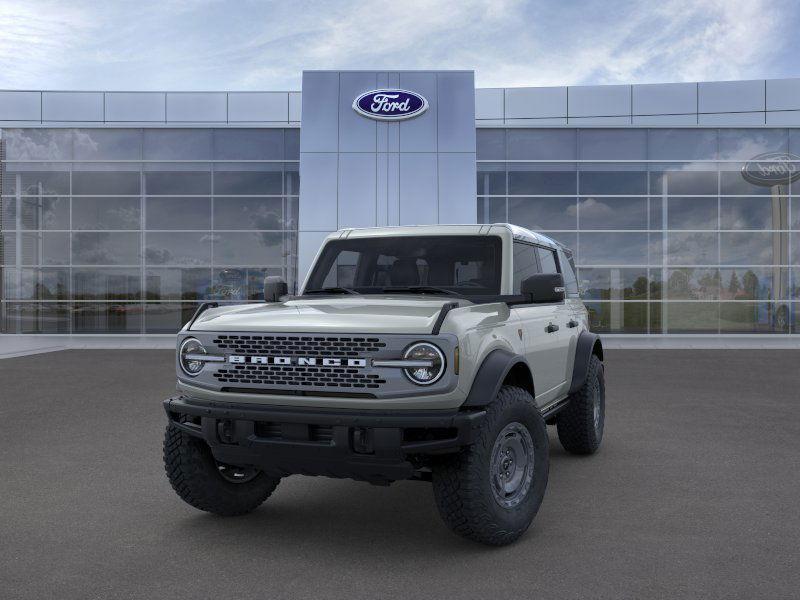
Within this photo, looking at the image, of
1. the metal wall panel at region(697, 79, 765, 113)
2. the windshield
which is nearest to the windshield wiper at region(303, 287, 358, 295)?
the windshield

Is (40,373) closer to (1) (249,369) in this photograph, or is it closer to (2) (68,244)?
(1) (249,369)

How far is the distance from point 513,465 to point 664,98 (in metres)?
26.4

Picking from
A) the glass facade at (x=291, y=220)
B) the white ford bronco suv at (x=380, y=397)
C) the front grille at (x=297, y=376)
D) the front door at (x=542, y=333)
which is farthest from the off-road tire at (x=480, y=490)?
the glass facade at (x=291, y=220)

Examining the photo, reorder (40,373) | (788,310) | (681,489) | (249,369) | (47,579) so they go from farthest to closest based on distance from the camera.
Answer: (788,310) → (40,373) → (681,489) → (249,369) → (47,579)

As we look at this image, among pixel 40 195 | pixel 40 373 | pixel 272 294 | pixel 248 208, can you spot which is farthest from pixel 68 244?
pixel 272 294

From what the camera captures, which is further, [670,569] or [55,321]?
[55,321]

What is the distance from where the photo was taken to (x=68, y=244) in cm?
2664

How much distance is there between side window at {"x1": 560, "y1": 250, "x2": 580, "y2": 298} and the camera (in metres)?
6.88

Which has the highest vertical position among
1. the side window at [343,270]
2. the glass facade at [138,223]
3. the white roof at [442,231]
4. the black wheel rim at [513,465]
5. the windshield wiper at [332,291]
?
the glass facade at [138,223]

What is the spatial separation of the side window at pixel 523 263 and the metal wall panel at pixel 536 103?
74.5 feet

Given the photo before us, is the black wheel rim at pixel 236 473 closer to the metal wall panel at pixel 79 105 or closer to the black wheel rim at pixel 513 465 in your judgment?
the black wheel rim at pixel 513 465

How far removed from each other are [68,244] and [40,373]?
1360 cm

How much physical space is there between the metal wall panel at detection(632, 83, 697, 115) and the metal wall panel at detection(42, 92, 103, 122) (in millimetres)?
20010

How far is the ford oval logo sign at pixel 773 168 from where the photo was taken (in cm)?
2633
